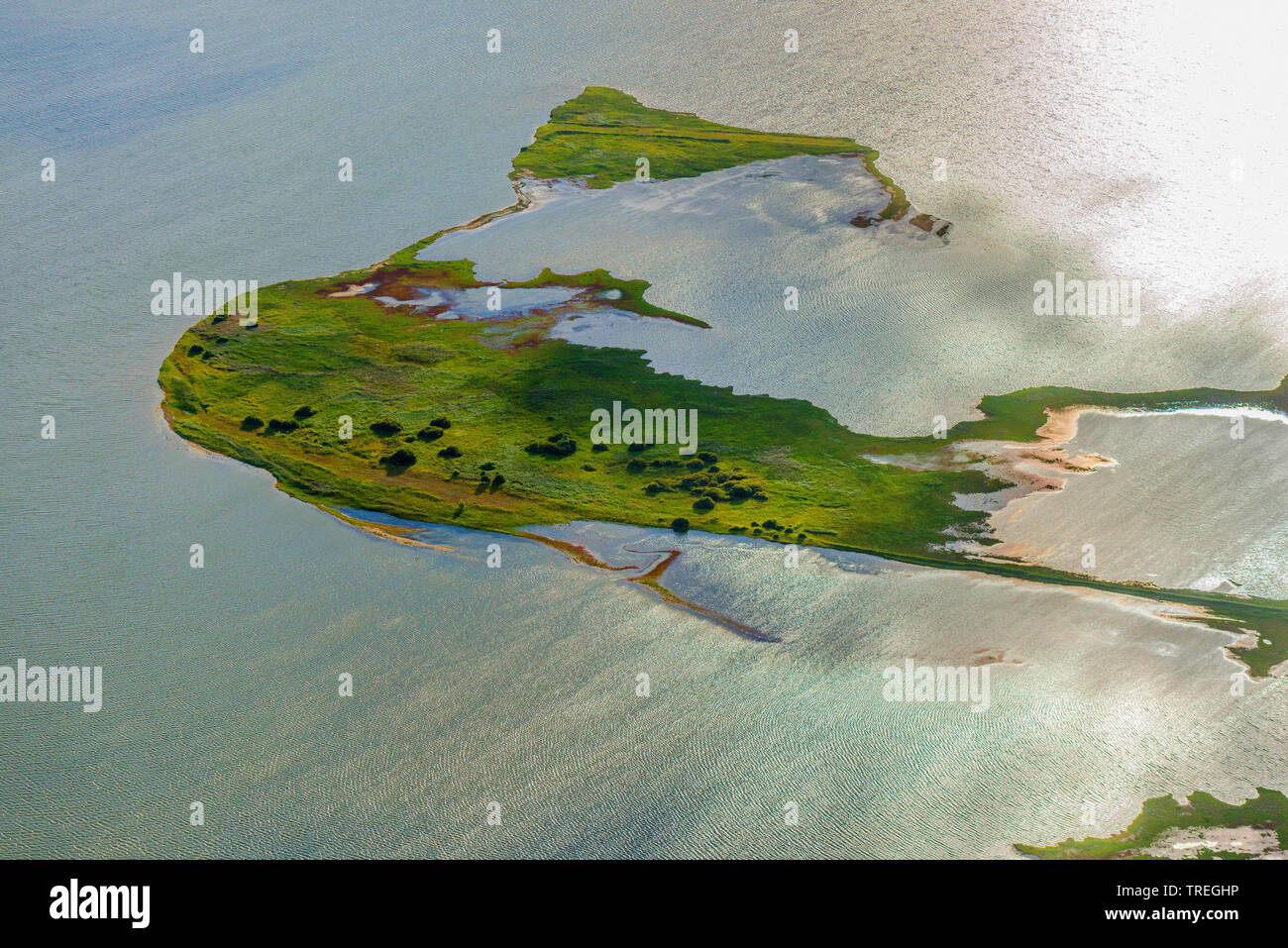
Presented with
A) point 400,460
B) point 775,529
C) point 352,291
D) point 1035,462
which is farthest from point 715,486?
point 352,291

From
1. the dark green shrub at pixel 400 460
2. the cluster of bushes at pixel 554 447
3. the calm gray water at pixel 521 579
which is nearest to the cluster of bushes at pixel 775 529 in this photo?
the calm gray water at pixel 521 579

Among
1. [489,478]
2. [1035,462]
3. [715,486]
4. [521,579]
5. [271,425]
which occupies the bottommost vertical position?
[521,579]

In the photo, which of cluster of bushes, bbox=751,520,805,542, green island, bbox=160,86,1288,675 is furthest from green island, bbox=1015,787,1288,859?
cluster of bushes, bbox=751,520,805,542

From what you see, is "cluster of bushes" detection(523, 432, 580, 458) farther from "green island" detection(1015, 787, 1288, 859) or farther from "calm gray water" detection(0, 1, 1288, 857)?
"green island" detection(1015, 787, 1288, 859)

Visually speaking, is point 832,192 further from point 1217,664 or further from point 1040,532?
point 1217,664

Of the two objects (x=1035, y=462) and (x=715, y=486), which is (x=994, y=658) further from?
(x=715, y=486)

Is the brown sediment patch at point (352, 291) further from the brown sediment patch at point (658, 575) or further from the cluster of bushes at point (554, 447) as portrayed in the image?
the brown sediment patch at point (658, 575)


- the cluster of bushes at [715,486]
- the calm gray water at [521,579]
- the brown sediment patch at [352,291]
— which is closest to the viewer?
the calm gray water at [521,579]
